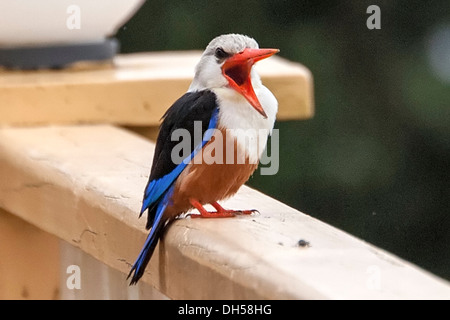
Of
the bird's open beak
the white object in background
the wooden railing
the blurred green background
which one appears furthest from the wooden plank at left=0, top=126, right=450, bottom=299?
the blurred green background

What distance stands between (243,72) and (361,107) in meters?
3.69

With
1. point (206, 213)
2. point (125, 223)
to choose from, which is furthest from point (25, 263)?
point (206, 213)

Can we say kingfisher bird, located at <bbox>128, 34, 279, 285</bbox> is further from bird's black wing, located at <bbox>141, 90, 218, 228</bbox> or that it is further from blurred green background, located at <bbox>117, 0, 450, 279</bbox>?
blurred green background, located at <bbox>117, 0, 450, 279</bbox>

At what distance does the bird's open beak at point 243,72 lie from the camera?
1.31 meters

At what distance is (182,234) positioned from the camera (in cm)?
124

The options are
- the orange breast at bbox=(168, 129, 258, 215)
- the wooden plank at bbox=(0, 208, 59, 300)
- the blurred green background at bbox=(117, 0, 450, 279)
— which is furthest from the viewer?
the blurred green background at bbox=(117, 0, 450, 279)

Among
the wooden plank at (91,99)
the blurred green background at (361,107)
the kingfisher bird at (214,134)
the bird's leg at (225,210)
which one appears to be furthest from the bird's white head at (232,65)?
the blurred green background at (361,107)

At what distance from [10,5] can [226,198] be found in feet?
2.88

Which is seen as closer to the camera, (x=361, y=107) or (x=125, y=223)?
(x=125, y=223)

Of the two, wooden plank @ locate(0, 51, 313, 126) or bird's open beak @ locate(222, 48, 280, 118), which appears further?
wooden plank @ locate(0, 51, 313, 126)

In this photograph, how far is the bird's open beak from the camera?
131 centimetres

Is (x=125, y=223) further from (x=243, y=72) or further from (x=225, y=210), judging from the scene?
(x=243, y=72)
